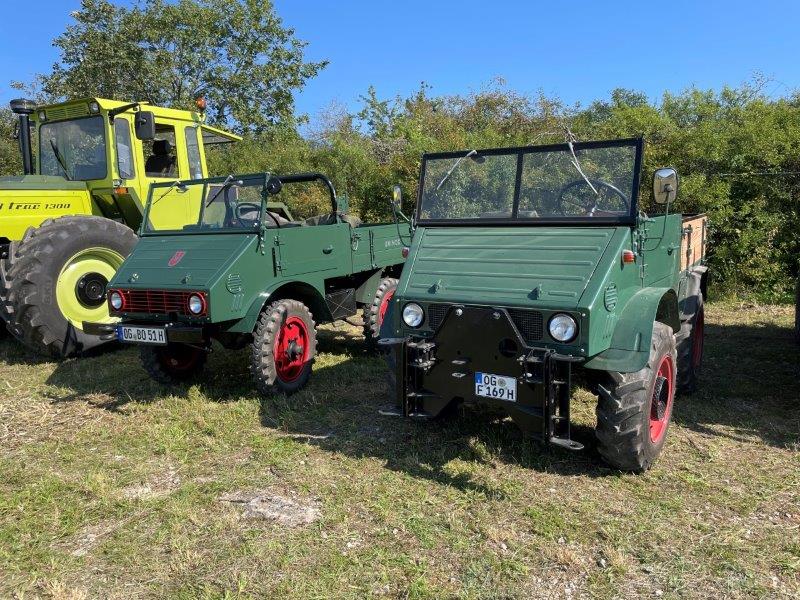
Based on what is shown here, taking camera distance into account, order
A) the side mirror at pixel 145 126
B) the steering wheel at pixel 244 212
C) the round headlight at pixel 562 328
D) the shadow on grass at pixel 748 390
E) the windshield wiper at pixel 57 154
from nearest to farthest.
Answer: the round headlight at pixel 562 328 → the shadow on grass at pixel 748 390 → the steering wheel at pixel 244 212 → the side mirror at pixel 145 126 → the windshield wiper at pixel 57 154

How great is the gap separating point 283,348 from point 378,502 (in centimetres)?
240

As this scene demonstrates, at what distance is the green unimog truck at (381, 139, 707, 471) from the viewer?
12.6 feet

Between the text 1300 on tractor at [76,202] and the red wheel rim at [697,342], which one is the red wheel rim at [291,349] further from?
the red wheel rim at [697,342]

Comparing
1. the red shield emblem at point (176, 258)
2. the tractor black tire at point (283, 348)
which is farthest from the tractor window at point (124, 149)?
the tractor black tire at point (283, 348)

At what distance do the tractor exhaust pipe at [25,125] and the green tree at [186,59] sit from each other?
13.0 m

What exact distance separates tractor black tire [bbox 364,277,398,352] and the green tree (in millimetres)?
15981

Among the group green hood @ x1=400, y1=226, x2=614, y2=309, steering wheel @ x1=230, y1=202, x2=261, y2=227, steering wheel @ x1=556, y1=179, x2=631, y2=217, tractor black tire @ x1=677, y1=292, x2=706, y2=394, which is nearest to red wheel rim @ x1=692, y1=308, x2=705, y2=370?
tractor black tire @ x1=677, y1=292, x2=706, y2=394

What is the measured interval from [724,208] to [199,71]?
1753cm

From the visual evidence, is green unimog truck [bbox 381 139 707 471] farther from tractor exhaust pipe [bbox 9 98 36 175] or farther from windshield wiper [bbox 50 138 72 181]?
tractor exhaust pipe [bbox 9 98 36 175]

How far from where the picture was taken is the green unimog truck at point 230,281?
549 cm

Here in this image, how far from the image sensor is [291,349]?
19.6 feet

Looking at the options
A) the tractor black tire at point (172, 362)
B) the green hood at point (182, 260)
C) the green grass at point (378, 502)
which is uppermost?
the green hood at point (182, 260)

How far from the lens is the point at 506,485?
3965 millimetres

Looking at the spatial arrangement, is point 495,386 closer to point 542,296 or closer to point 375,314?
point 542,296
